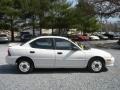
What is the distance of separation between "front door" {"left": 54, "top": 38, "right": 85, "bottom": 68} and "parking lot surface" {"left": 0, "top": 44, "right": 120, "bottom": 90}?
359mm

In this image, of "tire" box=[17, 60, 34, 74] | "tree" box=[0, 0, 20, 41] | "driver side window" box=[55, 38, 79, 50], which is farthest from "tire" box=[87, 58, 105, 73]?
"tree" box=[0, 0, 20, 41]

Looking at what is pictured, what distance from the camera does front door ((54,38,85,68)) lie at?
1261 cm

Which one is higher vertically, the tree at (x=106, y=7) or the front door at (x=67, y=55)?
the tree at (x=106, y=7)

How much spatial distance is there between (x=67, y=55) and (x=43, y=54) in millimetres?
954

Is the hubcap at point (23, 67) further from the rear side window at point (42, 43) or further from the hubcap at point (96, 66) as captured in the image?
the hubcap at point (96, 66)

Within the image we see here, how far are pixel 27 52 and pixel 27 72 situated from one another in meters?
0.80

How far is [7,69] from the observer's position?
13805mm

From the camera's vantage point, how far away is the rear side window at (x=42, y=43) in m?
12.7

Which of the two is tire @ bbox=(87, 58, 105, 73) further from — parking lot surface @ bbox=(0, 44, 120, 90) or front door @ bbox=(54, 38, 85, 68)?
front door @ bbox=(54, 38, 85, 68)

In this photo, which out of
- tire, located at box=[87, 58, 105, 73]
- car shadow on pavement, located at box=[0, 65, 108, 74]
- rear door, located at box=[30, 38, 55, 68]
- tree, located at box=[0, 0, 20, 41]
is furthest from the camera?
tree, located at box=[0, 0, 20, 41]

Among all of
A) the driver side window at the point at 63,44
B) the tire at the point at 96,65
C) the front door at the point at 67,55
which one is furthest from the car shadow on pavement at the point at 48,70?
the driver side window at the point at 63,44

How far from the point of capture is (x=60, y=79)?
1120 cm

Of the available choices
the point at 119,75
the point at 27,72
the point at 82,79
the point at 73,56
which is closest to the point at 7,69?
the point at 27,72

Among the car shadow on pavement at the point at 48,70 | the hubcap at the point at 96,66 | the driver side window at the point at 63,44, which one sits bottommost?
the car shadow on pavement at the point at 48,70
